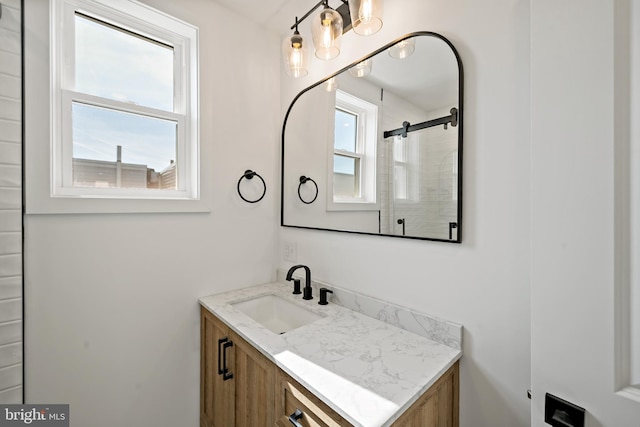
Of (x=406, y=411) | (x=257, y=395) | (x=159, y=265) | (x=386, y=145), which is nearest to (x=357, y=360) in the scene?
(x=406, y=411)

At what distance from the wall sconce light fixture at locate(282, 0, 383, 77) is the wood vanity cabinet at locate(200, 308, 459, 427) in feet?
4.32

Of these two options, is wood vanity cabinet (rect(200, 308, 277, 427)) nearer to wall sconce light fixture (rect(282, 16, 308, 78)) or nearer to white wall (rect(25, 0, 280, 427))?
white wall (rect(25, 0, 280, 427))

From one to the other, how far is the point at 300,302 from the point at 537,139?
4.22 ft

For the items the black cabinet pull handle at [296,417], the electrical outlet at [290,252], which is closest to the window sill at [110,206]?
the electrical outlet at [290,252]

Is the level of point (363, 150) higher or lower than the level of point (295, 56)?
lower

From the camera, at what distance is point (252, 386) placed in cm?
116

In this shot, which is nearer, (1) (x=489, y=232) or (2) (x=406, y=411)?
(2) (x=406, y=411)

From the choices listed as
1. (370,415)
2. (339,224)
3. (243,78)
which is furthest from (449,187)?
(243,78)

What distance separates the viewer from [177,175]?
5.35 ft

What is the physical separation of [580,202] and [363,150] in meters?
0.91

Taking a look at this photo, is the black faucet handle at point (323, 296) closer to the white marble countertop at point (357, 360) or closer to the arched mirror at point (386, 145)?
the white marble countertop at point (357, 360)

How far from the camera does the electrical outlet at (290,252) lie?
5.97 ft

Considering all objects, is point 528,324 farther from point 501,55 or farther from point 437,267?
point 501,55

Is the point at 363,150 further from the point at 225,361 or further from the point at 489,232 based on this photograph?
the point at 225,361
